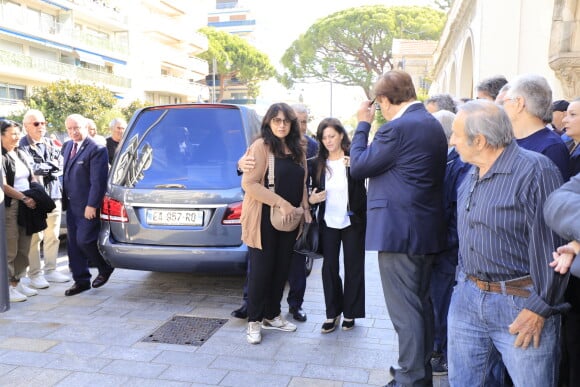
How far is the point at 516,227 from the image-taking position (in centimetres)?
207

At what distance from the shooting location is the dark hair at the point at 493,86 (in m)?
4.14

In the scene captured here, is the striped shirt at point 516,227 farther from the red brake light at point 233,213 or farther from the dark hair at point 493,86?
the red brake light at point 233,213

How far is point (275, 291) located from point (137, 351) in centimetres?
114

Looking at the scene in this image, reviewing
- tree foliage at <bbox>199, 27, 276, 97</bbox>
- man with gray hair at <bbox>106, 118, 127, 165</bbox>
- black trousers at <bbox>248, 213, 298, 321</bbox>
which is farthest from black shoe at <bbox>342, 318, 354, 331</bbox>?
tree foliage at <bbox>199, 27, 276, 97</bbox>

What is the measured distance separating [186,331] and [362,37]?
39779mm

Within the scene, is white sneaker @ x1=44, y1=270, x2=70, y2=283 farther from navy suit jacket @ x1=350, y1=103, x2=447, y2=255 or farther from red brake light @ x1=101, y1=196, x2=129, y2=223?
navy suit jacket @ x1=350, y1=103, x2=447, y2=255

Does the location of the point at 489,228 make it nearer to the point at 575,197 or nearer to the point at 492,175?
the point at 492,175

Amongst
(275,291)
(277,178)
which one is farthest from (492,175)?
(275,291)

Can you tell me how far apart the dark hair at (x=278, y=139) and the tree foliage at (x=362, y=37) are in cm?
3558

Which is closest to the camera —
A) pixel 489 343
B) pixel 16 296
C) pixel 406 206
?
pixel 489 343

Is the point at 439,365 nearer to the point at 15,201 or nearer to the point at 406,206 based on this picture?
the point at 406,206

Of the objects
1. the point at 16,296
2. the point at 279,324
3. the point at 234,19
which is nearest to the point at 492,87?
the point at 279,324

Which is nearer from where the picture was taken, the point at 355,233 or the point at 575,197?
the point at 575,197

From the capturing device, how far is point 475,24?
34.5 feet
